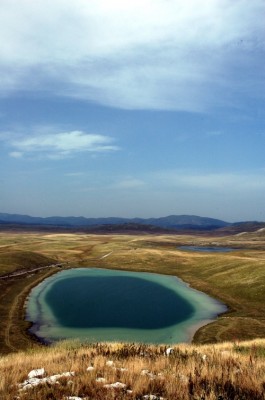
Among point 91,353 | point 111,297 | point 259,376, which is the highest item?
point 259,376

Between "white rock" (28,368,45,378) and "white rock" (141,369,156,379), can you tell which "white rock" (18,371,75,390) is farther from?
"white rock" (141,369,156,379)

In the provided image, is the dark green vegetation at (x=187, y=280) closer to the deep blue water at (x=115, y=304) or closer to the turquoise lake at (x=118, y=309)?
the turquoise lake at (x=118, y=309)

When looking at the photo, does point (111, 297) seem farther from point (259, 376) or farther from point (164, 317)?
point (259, 376)

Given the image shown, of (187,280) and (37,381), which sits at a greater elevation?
(37,381)

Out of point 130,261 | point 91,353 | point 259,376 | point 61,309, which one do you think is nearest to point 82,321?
point 61,309

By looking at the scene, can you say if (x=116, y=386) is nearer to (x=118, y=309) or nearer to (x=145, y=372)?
(x=145, y=372)

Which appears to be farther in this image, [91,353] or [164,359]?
[91,353]

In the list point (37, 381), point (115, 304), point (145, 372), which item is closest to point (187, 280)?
point (115, 304)

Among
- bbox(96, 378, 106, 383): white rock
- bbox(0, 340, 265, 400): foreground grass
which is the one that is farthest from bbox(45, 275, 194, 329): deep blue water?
bbox(96, 378, 106, 383): white rock
